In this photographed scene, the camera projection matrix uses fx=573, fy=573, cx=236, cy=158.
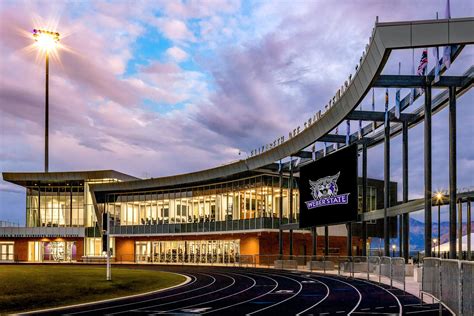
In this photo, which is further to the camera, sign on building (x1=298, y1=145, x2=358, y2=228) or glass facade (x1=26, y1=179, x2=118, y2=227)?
glass facade (x1=26, y1=179, x2=118, y2=227)

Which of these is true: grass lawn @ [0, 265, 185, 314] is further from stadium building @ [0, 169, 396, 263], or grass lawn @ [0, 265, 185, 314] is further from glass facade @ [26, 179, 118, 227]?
glass facade @ [26, 179, 118, 227]

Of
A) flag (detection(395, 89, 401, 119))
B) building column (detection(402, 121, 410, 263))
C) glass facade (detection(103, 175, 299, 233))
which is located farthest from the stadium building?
flag (detection(395, 89, 401, 119))

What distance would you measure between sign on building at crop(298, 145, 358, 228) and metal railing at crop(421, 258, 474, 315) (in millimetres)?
22320

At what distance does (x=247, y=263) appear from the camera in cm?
5525

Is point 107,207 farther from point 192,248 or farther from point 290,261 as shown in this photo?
point 290,261

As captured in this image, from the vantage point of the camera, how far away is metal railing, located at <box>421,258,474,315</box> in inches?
438

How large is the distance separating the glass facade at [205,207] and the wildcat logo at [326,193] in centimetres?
942

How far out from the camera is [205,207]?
220 ft

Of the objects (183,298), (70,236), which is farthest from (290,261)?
(70,236)

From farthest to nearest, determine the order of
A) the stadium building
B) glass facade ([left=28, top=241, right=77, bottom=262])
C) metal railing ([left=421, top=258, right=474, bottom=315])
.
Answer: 1. glass facade ([left=28, top=241, right=77, bottom=262])
2. the stadium building
3. metal railing ([left=421, top=258, right=474, bottom=315])

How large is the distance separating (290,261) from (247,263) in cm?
665

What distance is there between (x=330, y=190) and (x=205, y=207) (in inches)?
1027

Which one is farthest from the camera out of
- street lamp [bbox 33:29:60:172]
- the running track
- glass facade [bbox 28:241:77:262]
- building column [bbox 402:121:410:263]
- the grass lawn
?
street lamp [bbox 33:29:60:172]

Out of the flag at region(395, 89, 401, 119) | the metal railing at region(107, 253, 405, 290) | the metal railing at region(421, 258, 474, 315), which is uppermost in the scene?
the flag at region(395, 89, 401, 119)
